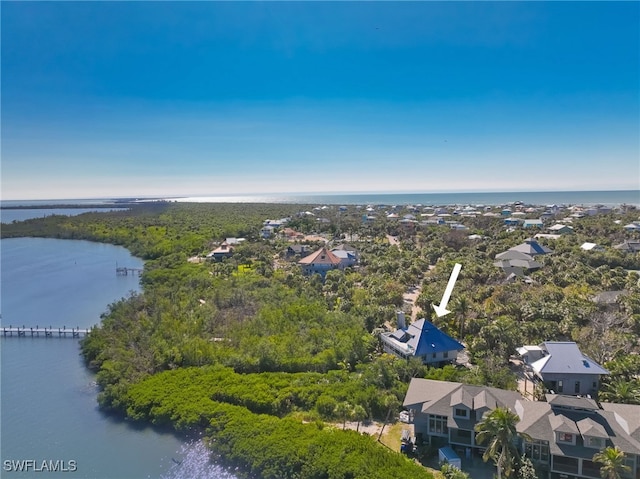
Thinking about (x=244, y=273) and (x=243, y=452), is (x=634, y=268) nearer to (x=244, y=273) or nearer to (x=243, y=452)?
(x=244, y=273)

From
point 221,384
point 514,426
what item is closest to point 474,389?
point 514,426

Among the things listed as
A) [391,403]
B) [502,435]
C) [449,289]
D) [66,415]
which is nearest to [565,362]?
[502,435]

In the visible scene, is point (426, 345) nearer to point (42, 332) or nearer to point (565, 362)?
point (565, 362)

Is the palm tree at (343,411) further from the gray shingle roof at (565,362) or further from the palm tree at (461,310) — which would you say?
the palm tree at (461,310)

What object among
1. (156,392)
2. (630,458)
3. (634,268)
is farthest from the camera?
(634,268)

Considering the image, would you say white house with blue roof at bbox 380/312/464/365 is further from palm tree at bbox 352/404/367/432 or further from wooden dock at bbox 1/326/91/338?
wooden dock at bbox 1/326/91/338

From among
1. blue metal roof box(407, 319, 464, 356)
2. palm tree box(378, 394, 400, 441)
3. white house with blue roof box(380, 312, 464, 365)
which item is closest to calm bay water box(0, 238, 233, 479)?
palm tree box(378, 394, 400, 441)

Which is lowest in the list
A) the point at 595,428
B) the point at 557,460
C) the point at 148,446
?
the point at 148,446
